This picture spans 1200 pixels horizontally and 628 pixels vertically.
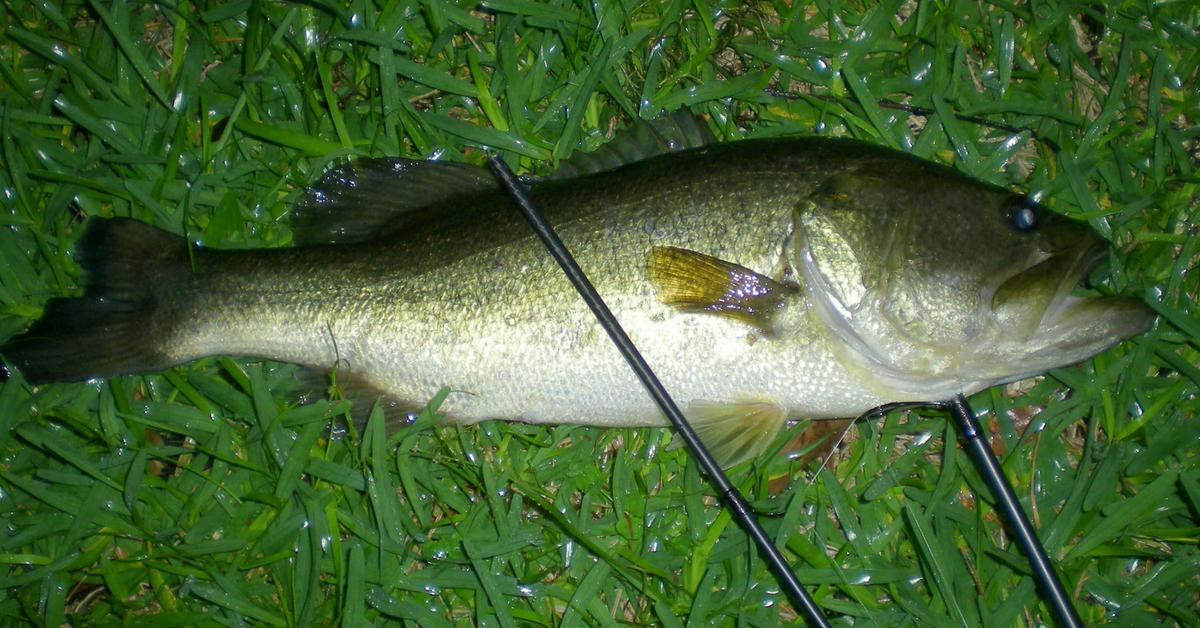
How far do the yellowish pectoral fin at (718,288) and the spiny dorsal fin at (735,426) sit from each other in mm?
314

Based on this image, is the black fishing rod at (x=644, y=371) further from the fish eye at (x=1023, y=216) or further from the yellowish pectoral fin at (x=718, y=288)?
the fish eye at (x=1023, y=216)

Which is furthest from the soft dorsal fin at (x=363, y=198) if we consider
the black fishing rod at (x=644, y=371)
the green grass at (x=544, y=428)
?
the black fishing rod at (x=644, y=371)

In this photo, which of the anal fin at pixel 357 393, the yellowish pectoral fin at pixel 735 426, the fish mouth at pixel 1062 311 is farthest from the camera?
the anal fin at pixel 357 393

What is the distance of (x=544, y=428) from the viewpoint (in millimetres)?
2902

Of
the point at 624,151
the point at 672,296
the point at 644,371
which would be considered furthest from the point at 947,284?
the point at 624,151

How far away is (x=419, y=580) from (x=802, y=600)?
4.28 ft

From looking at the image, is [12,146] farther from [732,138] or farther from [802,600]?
[802,600]

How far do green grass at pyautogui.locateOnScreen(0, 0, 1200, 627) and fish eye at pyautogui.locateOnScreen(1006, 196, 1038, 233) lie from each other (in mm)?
614

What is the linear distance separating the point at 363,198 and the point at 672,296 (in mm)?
1178

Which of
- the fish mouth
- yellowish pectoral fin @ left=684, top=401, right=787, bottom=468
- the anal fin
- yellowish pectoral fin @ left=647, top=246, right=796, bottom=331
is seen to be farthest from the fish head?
the anal fin

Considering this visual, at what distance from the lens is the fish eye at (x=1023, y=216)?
93.0 inches

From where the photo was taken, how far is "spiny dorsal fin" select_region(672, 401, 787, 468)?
2.51 m

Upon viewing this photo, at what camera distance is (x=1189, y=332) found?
276 centimetres

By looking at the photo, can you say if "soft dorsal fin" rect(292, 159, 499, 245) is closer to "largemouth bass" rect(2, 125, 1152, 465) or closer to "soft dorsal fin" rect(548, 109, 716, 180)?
"largemouth bass" rect(2, 125, 1152, 465)
